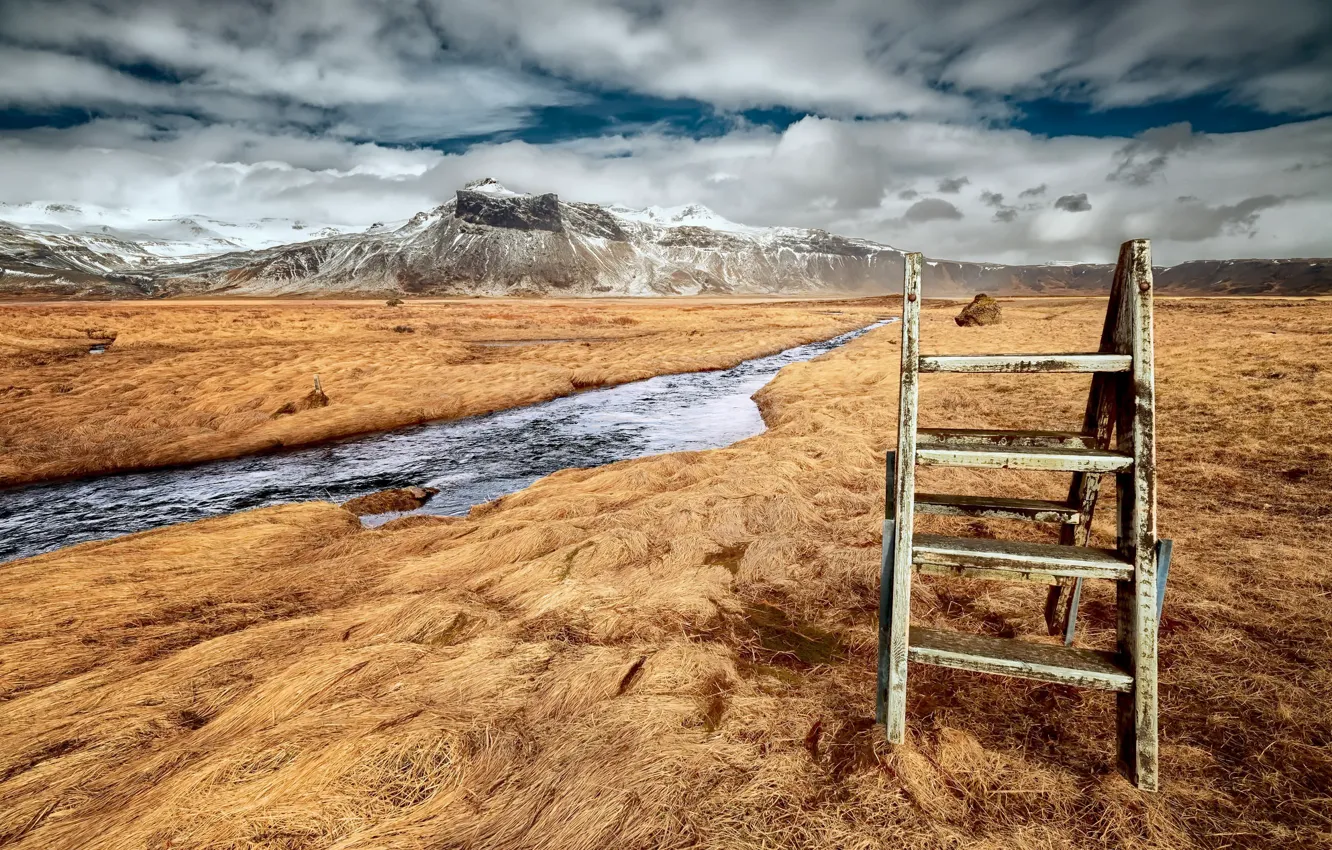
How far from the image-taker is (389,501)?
12461 mm

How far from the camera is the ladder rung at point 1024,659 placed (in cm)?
331

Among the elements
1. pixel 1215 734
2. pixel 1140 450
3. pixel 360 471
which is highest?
pixel 1140 450

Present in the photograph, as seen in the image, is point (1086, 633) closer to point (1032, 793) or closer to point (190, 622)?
point (1032, 793)

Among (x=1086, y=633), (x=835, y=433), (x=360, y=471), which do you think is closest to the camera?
(x=1086, y=633)

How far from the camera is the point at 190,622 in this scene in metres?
6.38

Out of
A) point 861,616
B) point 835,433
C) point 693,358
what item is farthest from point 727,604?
point 693,358

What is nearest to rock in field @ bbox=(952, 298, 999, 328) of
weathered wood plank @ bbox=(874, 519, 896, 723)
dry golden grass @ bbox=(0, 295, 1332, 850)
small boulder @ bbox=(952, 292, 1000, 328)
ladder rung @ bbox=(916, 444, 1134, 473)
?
small boulder @ bbox=(952, 292, 1000, 328)

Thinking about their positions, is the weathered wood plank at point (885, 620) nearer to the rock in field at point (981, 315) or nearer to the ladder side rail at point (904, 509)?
the ladder side rail at point (904, 509)

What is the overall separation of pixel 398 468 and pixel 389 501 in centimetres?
361

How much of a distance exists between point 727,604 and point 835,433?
26.4 feet

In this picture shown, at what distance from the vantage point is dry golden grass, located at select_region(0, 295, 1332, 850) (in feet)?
11.1

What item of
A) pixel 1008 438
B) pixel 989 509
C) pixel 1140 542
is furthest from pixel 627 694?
pixel 1140 542

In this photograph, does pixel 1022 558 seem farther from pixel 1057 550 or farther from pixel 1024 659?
pixel 1024 659

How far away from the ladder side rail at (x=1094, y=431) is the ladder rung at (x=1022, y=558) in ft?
3.70
